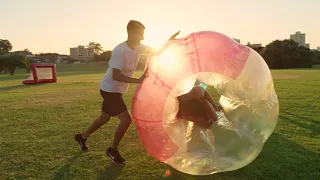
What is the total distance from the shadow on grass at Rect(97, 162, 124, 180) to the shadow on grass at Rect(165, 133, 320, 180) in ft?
2.14

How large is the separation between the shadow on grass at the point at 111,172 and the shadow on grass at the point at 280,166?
65 centimetres

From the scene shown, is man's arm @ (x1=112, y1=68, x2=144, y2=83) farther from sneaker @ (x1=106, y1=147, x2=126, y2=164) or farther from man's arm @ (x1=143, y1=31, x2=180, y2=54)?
sneaker @ (x1=106, y1=147, x2=126, y2=164)

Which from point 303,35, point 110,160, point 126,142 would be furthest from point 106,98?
point 303,35

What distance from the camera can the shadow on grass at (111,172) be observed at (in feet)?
12.0

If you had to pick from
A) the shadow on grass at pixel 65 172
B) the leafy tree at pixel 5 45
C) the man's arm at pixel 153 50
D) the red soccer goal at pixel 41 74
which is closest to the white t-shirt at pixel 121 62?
the man's arm at pixel 153 50

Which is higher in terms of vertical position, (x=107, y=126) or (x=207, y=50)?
(x=207, y=50)

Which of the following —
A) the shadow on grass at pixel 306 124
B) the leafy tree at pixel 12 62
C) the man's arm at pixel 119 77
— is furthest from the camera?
the leafy tree at pixel 12 62

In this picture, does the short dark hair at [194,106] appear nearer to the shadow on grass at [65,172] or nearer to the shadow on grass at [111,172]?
the shadow on grass at [111,172]

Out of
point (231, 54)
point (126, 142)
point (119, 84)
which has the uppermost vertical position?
A: point (231, 54)

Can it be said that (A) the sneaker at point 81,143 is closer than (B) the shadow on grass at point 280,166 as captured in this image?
No

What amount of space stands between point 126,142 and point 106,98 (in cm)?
115

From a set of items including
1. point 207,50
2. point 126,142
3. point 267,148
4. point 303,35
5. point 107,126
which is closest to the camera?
point 207,50

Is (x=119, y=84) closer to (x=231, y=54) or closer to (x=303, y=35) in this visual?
(x=231, y=54)

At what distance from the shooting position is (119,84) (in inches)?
163
